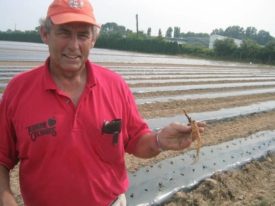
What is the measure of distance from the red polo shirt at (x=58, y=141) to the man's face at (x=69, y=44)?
99mm

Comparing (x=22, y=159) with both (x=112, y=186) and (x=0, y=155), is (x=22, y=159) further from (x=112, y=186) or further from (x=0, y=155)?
(x=112, y=186)

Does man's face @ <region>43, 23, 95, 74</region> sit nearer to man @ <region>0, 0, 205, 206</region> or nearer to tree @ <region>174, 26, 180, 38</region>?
man @ <region>0, 0, 205, 206</region>

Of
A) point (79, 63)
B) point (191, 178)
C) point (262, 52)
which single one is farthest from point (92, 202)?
point (262, 52)

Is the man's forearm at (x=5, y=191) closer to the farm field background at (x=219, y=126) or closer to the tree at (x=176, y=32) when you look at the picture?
the farm field background at (x=219, y=126)

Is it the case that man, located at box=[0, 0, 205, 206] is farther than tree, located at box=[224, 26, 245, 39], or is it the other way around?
tree, located at box=[224, 26, 245, 39]

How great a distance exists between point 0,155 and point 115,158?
22.5 inches

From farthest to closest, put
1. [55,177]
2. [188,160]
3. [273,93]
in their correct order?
[273,93] → [188,160] → [55,177]

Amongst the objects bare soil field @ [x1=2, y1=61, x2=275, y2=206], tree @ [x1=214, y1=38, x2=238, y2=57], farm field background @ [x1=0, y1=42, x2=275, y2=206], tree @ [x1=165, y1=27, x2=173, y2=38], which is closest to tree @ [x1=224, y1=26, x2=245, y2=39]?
tree @ [x1=165, y1=27, x2=173, y2=38]

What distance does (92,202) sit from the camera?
194 centimetres

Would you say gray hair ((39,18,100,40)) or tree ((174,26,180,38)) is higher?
gray hair ((39,18,100,40))

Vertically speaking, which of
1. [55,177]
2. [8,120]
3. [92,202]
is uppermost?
[8,120]

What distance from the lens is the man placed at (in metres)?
1.85

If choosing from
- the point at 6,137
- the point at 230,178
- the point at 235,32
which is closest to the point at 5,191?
the point at 6,137

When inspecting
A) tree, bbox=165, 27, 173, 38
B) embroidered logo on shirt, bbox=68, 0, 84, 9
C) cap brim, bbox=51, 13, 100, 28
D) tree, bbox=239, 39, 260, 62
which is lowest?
tree, bbox=165, 27, 173, 38
